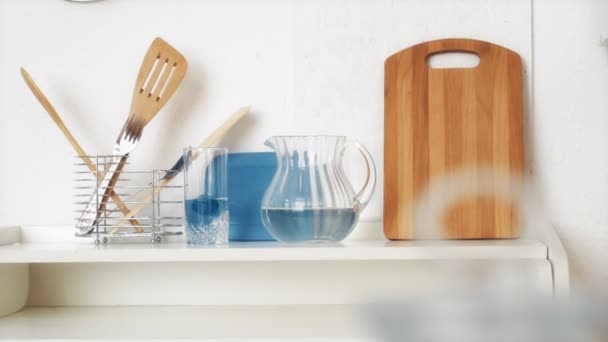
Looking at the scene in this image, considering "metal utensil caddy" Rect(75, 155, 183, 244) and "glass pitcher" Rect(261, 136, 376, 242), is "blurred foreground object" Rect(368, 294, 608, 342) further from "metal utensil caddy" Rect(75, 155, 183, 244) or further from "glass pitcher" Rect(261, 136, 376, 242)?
"metal utensil caddy" Rect(75, 155, 183, 244)

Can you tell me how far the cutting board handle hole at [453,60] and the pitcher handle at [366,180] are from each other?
0.18 meters

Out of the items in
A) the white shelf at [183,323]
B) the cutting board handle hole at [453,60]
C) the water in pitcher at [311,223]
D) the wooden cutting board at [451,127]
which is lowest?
the white shelf at [183,323]

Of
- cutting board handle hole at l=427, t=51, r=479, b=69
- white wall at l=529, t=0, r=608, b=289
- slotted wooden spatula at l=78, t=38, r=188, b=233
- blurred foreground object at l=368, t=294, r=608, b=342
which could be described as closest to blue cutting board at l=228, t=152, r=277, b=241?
slotted wooden spatula at l=78, t=38, r=188, b=233

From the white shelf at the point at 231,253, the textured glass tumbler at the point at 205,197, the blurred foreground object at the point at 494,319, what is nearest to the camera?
the blurred foreground object at the point at 494,319

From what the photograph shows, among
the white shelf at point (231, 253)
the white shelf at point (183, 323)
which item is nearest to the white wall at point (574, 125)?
the white shelf at point (231, 253)

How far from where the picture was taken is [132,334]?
0.88 meters

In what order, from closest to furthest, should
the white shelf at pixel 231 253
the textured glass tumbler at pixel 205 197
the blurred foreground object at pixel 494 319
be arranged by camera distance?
the blurred foreground object at pixel 494 319 < the white shelf at pixel 231 253 < the textured glass tumbler at pixel 205 197

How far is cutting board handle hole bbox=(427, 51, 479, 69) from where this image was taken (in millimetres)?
1045

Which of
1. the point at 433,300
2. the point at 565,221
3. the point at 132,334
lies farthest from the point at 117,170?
the point at 433,300

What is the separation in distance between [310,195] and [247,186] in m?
0.16

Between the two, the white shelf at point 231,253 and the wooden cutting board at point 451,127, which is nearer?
the white shelf at point 231,253

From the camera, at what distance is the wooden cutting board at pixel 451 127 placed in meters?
1.00

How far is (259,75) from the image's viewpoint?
3.62 feet

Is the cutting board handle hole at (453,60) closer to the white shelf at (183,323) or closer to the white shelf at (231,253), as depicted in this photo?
the white shelf at (231,253)
